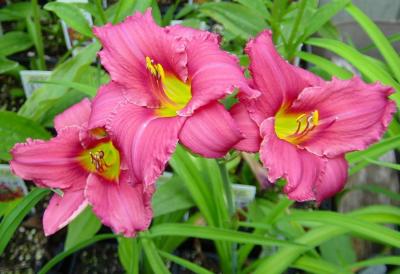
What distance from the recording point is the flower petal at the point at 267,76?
0.57 metres

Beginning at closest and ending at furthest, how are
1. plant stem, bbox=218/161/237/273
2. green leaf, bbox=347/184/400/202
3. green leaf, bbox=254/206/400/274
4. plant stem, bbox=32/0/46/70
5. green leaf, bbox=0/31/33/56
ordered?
plant stem, bbox=218/161/237/273
green leaf, bbox=254/206/400/274
green leaf, bbox=347/184/400/202
plant stem, bbox=32/0/46/70
green leaf, bbox=0/31/33/56

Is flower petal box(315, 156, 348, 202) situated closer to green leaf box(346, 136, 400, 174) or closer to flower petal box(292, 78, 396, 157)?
flower petal box(292, 78, 396, 157)

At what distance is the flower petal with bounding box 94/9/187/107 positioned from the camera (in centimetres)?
59

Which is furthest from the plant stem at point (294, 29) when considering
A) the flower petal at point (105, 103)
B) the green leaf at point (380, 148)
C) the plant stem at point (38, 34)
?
the plant stem at point (38, 34)

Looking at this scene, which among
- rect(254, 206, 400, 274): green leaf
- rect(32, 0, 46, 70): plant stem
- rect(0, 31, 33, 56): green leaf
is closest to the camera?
rect(254, 206, 400, 274): green leaf

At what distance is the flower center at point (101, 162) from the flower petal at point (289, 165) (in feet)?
0.75

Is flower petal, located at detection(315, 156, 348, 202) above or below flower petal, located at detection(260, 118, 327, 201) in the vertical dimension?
below

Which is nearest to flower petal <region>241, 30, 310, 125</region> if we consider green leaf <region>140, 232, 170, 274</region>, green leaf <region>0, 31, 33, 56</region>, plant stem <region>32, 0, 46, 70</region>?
green leaf <region>140, 232, 170, 274</region>

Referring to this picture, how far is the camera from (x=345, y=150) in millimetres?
619

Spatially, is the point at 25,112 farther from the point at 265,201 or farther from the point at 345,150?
the point at 345,150

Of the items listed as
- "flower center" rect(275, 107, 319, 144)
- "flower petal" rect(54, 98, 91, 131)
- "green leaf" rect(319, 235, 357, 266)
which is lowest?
"green leaf" rect(319, 235, 357, 266)

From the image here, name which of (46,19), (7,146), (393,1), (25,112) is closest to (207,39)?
(7,146)

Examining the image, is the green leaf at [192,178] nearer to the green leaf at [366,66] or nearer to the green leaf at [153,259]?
the green leaf at [153,259]

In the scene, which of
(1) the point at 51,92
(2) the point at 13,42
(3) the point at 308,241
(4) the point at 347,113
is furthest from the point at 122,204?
(2) the point at 13,42
